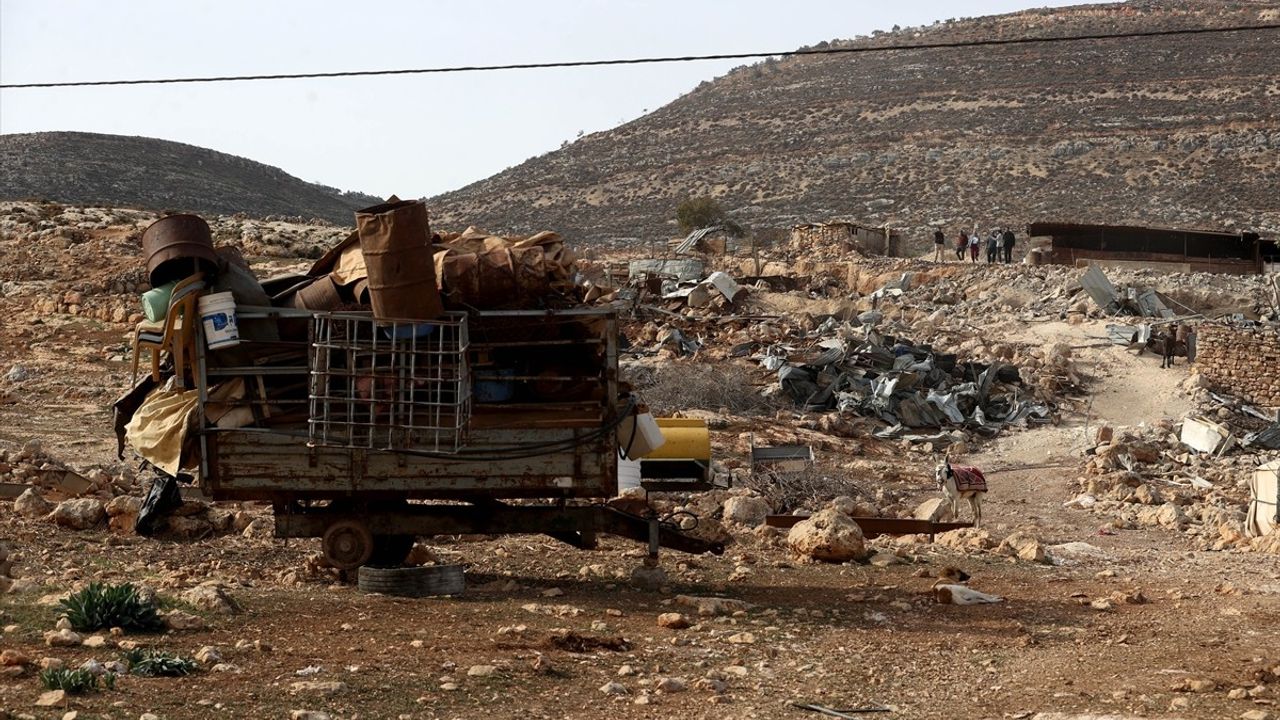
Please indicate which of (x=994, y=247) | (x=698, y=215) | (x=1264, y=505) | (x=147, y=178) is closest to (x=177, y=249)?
(x=1264, y=505)

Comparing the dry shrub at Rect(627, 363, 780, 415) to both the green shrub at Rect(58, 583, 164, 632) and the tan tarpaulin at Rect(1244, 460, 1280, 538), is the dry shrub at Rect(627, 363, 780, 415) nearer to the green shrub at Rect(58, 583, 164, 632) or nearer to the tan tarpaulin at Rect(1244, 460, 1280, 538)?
the tan tarpaulin at Rect(1244, 460, 1280, 538)

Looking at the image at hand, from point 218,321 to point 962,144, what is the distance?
219 feet

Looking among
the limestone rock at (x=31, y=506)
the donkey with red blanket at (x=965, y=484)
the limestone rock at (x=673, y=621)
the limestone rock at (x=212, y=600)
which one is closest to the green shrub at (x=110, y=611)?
the limestone rock at (x=212, y=600)

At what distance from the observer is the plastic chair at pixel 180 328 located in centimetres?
895

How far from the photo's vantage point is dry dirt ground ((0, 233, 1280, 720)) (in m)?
6.76

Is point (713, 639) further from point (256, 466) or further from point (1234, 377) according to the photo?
point (1234, 377)

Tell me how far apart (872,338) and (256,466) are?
18306 millimetres

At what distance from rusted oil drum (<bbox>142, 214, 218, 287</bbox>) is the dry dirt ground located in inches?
76.0

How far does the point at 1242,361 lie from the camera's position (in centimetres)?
2512

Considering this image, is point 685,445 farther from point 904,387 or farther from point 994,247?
point 994,247

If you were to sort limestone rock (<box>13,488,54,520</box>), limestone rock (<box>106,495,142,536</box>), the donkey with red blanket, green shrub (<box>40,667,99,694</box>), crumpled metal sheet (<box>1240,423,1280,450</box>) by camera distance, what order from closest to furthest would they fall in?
Answer: green shrub (<box>40,667,99,694</box>)
limestone rock (<box>106,495,142,536</box>)
limestone rock (<box>13,488,54,520</box>)
the donkey with red blanket
crumpled metal sheet (<box>1240,423,1280,450</box>)

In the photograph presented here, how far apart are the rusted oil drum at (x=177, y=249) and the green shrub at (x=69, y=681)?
3321 mm

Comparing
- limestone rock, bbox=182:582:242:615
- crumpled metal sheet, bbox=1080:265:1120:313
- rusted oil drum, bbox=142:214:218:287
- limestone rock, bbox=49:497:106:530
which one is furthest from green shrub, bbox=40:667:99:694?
crumpled metal sheet, bbox=1080:265:1120:313

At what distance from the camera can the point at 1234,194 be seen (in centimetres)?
6203
